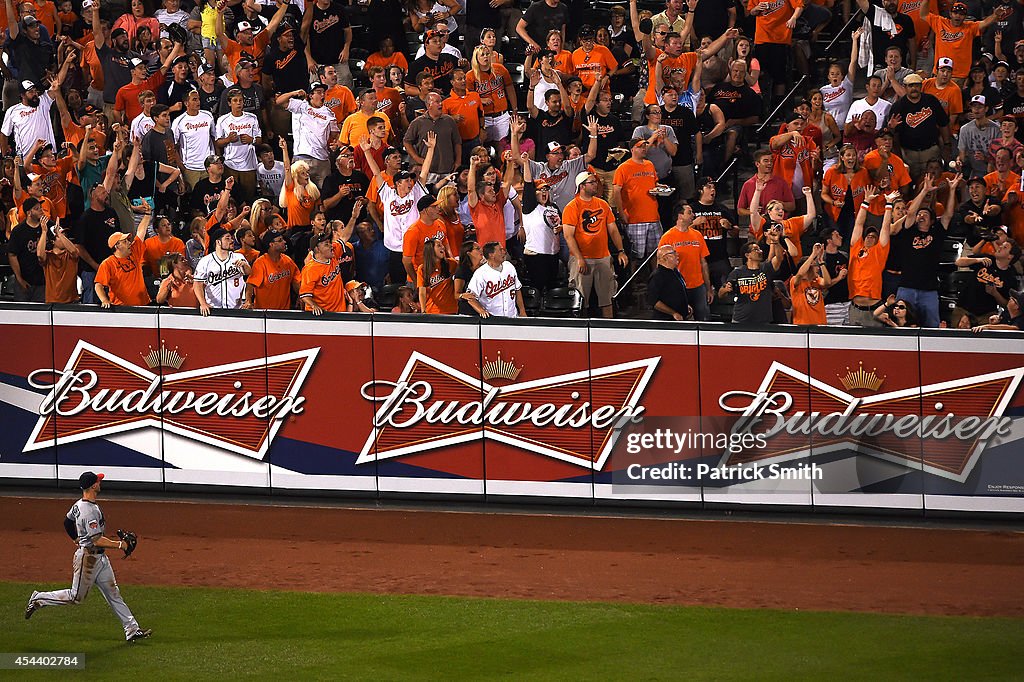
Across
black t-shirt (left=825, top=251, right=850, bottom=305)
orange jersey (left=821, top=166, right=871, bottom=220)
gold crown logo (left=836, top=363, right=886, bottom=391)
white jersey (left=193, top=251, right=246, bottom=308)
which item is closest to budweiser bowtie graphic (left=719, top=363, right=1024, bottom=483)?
gold crown logo (left=836, top=363, right=886, bottom=391)

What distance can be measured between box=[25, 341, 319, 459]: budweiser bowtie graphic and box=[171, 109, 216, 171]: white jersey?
11.9 ft

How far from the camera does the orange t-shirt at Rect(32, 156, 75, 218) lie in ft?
66.7

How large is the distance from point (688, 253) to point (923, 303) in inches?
117

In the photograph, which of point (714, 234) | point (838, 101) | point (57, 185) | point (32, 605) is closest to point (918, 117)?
point (838, 101)

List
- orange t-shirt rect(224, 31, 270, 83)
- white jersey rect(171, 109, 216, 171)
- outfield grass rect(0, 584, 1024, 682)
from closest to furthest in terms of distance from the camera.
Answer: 1. outfield grass rect(0, 584, 1024, 682)
2. white jersey rect(171, 109, 216, 171)
3. orange t-shirt rect(224, 31, 270, 83)

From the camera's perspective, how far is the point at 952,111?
67.7ft

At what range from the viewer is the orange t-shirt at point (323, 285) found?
18.3 m

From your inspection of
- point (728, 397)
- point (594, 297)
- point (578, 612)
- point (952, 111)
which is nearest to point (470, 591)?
point (578, 612)

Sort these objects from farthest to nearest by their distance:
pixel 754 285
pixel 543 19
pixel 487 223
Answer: pixel 543 19, pixel 487 223, pixel 754 285

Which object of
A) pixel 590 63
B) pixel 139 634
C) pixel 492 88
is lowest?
pixel 139 634

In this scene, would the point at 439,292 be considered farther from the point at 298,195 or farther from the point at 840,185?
the point at 840,185

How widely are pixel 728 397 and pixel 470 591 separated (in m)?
4.18

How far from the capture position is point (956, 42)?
21.0 meters

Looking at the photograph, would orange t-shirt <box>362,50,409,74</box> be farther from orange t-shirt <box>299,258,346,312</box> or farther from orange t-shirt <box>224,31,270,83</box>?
orange t-shirt <box>299,258,346,312</box>
